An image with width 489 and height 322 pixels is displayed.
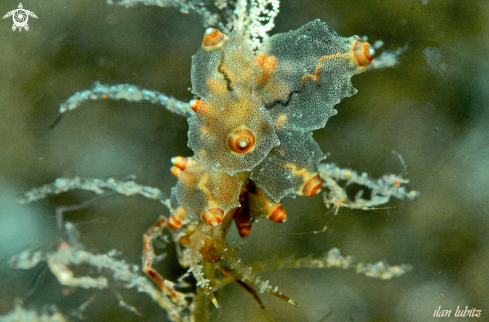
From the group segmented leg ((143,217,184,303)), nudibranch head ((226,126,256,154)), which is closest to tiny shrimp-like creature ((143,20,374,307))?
nudibranch head ((226,126,256,154))

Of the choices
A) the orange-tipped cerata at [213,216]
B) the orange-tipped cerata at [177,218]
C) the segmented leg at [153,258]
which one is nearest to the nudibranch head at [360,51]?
the orange-tipped cerata at [213,216]

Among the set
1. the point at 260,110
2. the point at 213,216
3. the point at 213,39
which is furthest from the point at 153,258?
the point at 213,39

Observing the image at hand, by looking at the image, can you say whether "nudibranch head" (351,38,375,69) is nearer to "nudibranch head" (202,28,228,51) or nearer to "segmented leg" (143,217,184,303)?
"nudibranch head" (202,28,228,51)

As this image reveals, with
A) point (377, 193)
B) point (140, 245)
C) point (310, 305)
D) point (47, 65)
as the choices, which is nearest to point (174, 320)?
point (140, 245)

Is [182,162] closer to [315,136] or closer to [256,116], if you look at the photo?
[256,116]

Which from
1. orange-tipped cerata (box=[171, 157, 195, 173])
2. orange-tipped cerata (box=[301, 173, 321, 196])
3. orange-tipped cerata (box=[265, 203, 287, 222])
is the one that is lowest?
orange-tipped cerata (box=[265, 203, 287, 222])

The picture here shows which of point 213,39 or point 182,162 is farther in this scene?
point 182,162

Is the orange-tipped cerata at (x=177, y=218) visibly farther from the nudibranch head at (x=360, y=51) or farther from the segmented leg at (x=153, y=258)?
the nudibranch head at (x=360, y=51)
